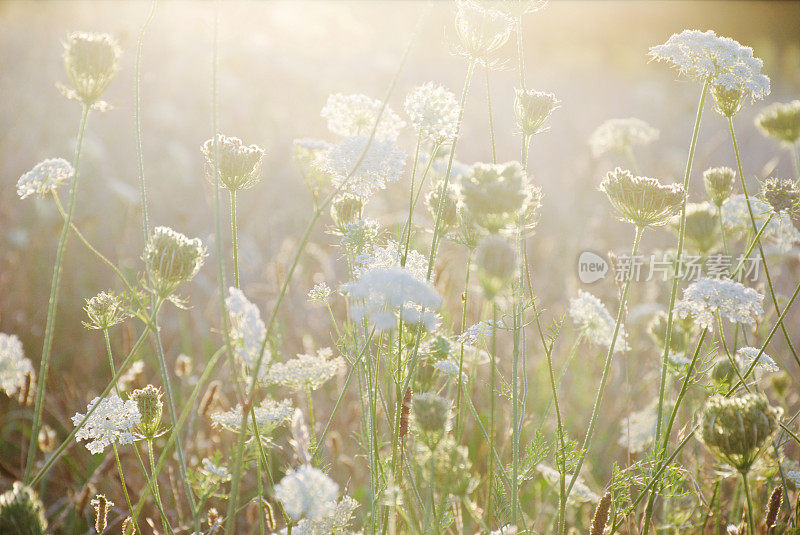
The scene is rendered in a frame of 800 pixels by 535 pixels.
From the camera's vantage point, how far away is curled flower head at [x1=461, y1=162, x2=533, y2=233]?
63.8 inches

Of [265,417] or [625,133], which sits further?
[625,133]

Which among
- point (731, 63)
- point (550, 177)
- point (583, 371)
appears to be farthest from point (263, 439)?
point (550, 177)

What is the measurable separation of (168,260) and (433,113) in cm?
103

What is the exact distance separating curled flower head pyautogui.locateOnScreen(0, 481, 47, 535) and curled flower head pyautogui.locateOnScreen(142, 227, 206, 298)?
623 mm

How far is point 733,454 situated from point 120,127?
849 cm

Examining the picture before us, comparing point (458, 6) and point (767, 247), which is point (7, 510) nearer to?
point (458, 6)

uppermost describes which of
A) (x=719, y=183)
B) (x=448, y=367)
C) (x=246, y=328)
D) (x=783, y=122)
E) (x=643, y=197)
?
(x=783, y=122)

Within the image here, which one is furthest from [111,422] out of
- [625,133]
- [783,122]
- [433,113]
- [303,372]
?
[625,133]

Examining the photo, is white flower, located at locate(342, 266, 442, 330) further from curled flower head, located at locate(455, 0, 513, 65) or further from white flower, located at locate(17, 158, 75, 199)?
white flower, located at locate(17, 158, 75, 199)

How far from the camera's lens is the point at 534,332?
223 inches

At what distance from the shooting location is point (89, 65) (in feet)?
5.90

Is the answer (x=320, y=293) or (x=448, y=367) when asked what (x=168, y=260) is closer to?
(x=320, y=293)

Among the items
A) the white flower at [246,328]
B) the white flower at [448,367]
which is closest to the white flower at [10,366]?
the white flower at [246,328]

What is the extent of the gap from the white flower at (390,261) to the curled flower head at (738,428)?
100cm
